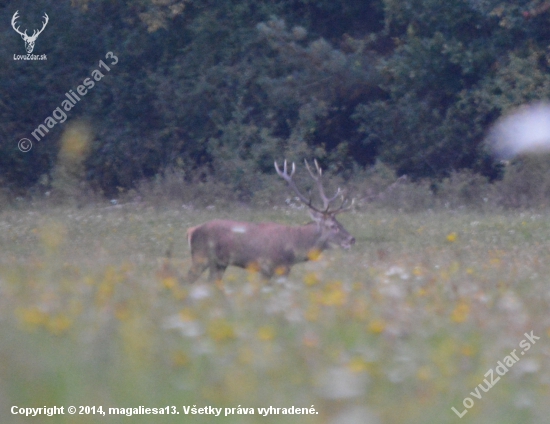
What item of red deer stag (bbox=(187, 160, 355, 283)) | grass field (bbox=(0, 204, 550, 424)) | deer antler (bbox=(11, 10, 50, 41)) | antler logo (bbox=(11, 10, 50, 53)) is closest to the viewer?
grass field (bbox=(0, 204, 550, 424))

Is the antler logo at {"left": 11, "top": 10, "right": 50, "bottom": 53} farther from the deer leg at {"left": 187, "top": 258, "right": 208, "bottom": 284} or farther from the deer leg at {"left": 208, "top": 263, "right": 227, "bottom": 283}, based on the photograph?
the deer leg at {"left": 187, "top": 258, "right": 208, "bottom": 284}

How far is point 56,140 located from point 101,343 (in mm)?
19151

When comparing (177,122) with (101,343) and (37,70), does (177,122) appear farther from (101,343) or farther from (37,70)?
(101,343)

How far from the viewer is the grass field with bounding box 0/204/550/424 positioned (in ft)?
11.1

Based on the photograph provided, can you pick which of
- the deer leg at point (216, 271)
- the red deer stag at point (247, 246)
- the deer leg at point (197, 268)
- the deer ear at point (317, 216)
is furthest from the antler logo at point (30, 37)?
the deer leg at point (197, 268)

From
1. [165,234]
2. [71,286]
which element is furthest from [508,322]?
[165,234]

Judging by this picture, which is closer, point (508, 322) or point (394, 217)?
point (508, 322)

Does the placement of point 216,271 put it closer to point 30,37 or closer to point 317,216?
point 317,216

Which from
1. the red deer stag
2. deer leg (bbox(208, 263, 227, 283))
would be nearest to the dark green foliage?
the red deer stag

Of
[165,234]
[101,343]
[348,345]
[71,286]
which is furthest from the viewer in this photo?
[165,234]

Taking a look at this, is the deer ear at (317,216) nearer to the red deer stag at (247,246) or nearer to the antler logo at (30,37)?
the red deer stag at (247,246)

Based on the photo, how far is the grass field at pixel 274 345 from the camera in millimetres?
3391

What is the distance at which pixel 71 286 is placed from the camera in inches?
197

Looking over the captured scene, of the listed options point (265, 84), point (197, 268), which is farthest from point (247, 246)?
point (265, 84)
